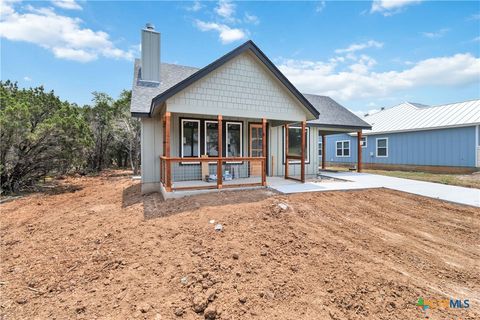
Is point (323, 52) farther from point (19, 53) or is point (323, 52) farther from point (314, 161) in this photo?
point (19, 53)

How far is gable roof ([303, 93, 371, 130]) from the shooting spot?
11.9 m

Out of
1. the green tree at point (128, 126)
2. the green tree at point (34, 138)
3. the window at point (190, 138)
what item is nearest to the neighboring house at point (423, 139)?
the window at point (190, 138)

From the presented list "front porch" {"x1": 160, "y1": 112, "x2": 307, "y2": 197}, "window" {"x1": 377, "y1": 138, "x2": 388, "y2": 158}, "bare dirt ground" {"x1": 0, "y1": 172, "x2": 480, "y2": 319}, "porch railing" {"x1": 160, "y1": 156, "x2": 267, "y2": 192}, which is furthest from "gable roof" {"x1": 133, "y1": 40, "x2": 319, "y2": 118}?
"window" {"x1": 377, "y1": 138, "x2": 388, "y2": 158}

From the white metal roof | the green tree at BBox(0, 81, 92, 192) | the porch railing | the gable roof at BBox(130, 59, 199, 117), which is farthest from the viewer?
the white metal roof

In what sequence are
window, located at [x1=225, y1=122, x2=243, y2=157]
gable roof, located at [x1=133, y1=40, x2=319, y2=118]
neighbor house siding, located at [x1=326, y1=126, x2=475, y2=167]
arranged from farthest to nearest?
neighbor house siding, located at [x1=326, y1=126, x2=475, y2=167] → window, located at [x1=225, y1=122, x2=243, y2=157] → gable roof, located at [x1=133, y1=40, x2=319, y2=118]

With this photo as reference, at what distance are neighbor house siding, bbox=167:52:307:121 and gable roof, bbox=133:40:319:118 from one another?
15 centimetres

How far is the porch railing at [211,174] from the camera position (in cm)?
741

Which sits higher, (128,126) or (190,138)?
(128,126)

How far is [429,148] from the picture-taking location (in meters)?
14.2

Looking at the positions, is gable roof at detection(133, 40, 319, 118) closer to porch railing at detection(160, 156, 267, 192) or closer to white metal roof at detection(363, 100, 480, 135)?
porch railing at detection(160, 156, 267, 192)

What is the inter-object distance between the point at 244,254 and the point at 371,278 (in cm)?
178

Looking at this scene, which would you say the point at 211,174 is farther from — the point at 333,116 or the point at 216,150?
the point at 333,116

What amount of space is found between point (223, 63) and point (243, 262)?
603 centimetres

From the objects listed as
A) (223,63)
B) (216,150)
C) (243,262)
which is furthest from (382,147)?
(243,262)
